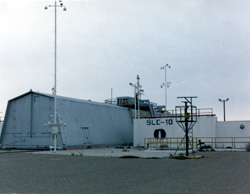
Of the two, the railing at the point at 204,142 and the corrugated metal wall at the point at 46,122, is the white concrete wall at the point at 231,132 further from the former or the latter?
the corrugated metal wall at the point at 46,122

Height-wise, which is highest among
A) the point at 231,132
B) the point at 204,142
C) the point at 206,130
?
the point at 206,130

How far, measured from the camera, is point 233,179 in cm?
1128

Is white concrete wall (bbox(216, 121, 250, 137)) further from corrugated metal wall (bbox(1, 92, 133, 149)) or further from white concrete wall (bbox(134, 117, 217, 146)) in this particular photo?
corrugated metal wall (bbox(1, 92, 133, 149))

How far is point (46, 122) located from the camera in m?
33.6

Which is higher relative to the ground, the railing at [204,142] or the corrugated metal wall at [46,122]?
the corrugated metal wall at [46,122]

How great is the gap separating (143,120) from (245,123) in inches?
468

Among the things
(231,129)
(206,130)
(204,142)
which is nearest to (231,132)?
(231,129)

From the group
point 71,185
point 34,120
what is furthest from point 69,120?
point 71,185

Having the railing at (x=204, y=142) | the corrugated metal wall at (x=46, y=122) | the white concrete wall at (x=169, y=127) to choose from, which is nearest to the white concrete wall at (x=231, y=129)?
the railing at (x=204, y=142)

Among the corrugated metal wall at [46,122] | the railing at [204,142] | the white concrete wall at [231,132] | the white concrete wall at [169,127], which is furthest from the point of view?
the white concrete wall at [231,132]

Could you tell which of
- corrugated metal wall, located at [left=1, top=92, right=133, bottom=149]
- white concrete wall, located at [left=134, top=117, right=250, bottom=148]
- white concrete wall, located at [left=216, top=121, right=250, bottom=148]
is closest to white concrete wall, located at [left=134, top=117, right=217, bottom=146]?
white concrete wall, located at [left=134, top=117, right=250, bottom=148]

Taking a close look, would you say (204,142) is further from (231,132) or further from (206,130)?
(231,132)

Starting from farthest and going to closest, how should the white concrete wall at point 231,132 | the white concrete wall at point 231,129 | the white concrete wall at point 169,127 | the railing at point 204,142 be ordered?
the white concrete wall at point 231,129 < the white concrete wall at point 231,132 < the white concrete wall at point 169,127 < the railing at point 204,142

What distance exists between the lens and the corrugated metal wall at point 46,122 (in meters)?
33.3
